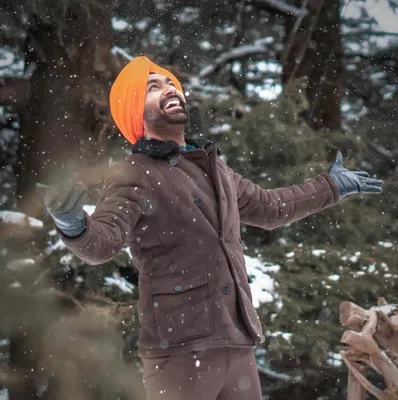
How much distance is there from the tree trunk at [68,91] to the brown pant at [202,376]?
74.6 inches

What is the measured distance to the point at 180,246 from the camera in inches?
82.0

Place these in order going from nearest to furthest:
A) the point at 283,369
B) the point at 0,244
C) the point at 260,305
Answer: the point at 0,244, the point at 260,305, the point at 283,369

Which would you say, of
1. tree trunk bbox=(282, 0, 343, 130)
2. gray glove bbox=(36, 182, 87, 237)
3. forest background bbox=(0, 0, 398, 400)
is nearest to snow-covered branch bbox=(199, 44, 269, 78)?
forest background bbox=(0, 0, 398, 400)

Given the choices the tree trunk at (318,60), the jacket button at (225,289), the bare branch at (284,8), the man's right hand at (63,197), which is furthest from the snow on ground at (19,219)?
the bare branch at (284,8)

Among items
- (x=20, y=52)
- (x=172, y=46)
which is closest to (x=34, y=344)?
(x=20, y=52)

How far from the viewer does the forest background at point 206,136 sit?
12.1 feet

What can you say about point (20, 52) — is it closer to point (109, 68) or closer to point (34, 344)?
point (109, 68)

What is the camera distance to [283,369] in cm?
498

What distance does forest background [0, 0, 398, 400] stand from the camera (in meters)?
3.69

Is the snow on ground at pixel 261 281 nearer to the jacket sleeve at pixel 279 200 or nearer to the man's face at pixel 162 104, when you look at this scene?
the jacket sleeve at pixel 279 200

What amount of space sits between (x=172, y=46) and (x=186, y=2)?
0.41 metres

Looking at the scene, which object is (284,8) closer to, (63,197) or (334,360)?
(334,360)

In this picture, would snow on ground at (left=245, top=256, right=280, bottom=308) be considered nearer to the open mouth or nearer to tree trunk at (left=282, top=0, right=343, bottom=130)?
tree trunk at (left=282, top=0, right=343, bottom=130)

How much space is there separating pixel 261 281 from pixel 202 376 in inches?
90.0
